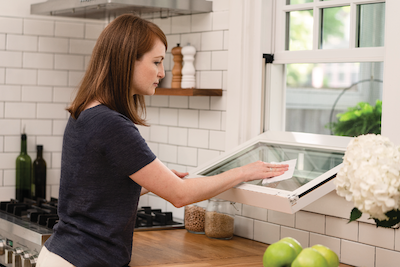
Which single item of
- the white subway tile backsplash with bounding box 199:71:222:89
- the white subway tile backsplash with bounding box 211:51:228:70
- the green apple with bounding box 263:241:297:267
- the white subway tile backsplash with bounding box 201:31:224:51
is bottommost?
the green apple with bounding box 263:241:297:267

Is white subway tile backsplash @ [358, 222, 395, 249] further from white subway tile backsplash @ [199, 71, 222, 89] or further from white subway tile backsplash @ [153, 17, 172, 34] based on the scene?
white subway tile backsplash @ [153, 17, 172, 34]

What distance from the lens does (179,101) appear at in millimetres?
2840

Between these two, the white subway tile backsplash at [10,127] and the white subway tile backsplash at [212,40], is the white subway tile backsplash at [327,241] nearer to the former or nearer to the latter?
the white subway tile backsplash at [212,40]

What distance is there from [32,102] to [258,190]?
1990 millimetres

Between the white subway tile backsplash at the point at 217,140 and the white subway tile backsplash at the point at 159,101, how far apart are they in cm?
44

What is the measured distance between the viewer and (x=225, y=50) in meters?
2.54

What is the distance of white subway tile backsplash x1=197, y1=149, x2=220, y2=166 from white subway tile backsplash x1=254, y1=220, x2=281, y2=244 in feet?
1.41

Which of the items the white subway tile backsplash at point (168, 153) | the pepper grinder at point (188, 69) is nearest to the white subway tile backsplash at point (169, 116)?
the white subway tile backsplash at point (168, 153)

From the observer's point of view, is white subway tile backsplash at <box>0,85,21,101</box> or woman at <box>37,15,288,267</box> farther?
white subway tile backsplash at <box>0,85,21,101</box>

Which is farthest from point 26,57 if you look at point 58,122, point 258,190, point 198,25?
point 258,190

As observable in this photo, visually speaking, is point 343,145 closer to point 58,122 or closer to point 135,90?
point 135,90

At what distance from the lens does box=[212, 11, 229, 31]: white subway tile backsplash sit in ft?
8.30

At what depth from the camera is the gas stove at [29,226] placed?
225 centimetres

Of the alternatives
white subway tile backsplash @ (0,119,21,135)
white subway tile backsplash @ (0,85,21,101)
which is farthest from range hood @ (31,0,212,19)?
white subway tile backsplash @ (0,119,21,135)
